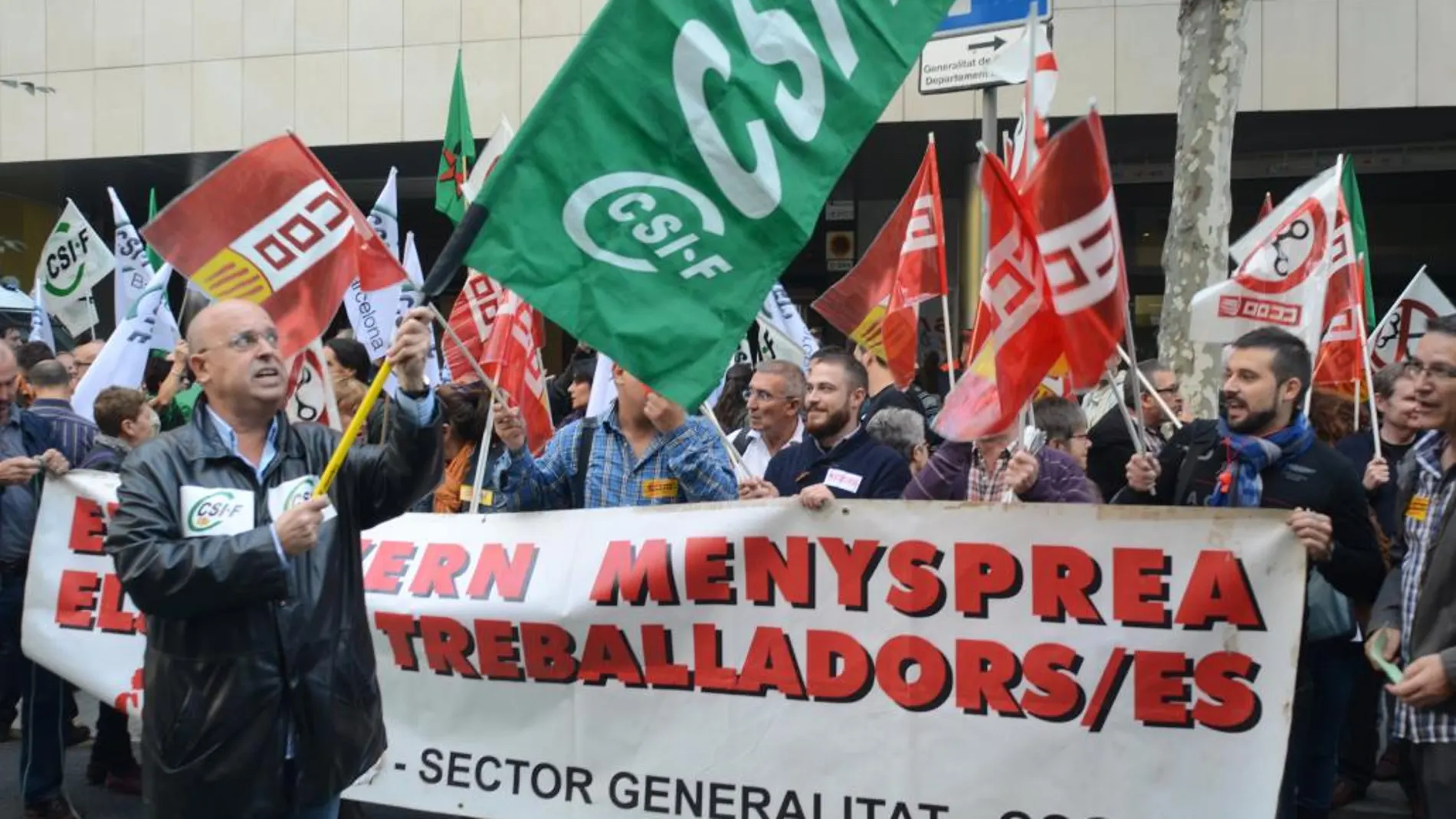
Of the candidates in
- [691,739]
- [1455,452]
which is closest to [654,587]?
[691,739]

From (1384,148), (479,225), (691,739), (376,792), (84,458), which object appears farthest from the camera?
(1384,148)

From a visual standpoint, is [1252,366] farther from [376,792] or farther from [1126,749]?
[376,792]

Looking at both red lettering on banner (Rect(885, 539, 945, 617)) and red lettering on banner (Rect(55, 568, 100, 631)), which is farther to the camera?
red lettering on banner (Rect(55, 568, 100, 631))

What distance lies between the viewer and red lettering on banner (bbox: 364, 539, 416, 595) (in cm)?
533

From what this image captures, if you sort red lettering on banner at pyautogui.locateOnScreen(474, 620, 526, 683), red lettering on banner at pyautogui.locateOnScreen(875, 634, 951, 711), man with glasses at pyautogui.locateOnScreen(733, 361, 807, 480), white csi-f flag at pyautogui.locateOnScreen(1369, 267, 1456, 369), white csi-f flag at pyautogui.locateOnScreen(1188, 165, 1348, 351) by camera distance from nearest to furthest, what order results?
red lettering on banner at pyautogui.locateOnScreen(875, 634, 951, 711) < red lettering on banner at pyautogui.locateOnScreen(474, 620, 526, 683) < man with glasses at pyautogui.locateOnScreen(733, 361, 807, 480) < white csi-f flag at pyautogui.locateOnScreen(1188, 165, 1348, 351) < white csi-f flag at pyautogui.locateOnScreen(1369, 267, 1456, 369)

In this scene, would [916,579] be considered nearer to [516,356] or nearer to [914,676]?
[914,676]

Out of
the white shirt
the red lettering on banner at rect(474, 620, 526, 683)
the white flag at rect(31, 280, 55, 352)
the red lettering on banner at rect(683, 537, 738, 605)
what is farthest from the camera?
the white flag at rect(31, 280, 55, 352)

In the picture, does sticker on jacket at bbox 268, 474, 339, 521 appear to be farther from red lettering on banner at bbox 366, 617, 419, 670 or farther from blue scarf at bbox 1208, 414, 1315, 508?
blue scarf at bbox 1208, 414, 1315, 508

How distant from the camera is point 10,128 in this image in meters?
20.3

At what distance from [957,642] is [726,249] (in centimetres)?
160

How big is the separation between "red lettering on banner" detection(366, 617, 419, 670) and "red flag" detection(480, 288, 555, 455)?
1164mm

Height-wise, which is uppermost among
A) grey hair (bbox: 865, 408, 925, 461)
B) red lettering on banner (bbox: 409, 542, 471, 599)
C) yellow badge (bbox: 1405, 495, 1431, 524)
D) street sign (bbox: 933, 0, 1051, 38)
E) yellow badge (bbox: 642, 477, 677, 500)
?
street sign (bbox: 933, 0, 1051, 38)

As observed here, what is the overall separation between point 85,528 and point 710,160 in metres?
3.68

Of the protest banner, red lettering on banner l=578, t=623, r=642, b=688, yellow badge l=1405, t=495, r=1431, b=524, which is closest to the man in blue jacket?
the protest banner
